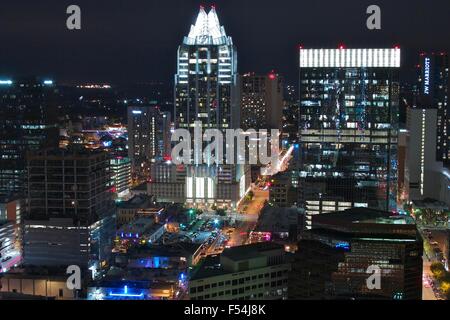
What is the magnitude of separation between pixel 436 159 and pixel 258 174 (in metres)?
7.27

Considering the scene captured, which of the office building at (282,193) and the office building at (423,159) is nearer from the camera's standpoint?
the office building at (282,193)

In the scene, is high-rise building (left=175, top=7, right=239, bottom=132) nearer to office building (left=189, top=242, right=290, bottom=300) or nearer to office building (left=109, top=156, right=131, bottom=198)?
office building (left=109, top=156, right=131, bottom=198)

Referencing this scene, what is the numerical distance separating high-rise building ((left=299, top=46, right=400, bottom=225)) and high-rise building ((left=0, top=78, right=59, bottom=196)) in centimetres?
940

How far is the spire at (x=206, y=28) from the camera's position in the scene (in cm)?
2184

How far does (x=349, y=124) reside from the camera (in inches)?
642

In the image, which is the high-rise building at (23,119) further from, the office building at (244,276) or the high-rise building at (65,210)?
the office building at (244,276)

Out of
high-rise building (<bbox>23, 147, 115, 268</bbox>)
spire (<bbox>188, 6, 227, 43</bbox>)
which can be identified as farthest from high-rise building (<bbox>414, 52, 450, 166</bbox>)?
high-rise building (<bbox>23, 147, 115, 268</bbox>)

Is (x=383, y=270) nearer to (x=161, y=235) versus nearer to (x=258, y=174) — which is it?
(x=161, y=235)

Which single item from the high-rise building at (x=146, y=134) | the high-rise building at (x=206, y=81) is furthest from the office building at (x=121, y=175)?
the high-rise building at (x=206, y=81)

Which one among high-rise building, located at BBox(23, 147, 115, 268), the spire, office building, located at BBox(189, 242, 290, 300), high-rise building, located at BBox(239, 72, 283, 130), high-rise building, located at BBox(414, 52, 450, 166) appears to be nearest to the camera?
office building, located at BBox(189, 242, 290, 300)

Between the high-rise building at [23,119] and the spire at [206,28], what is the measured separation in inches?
212

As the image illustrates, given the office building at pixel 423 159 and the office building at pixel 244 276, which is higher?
the office building at pixel 423 159

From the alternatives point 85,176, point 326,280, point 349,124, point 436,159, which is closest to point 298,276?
point 326,280

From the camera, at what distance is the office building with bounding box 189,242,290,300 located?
376 inches
